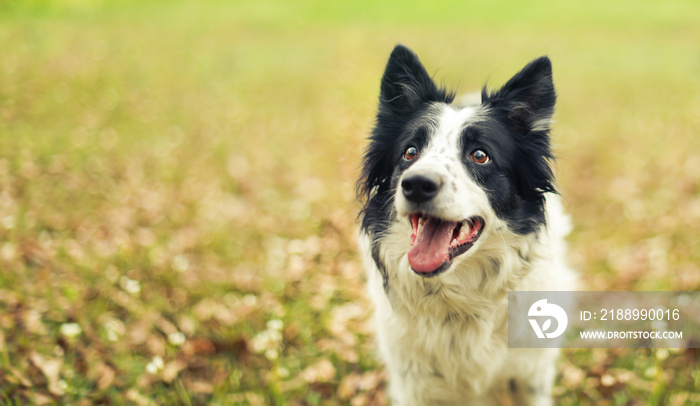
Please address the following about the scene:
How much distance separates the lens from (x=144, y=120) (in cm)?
802

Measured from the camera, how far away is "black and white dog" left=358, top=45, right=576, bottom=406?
2613 millimetres

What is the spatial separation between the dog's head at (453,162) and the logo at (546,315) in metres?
0.48

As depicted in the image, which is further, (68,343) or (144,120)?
(144,120)

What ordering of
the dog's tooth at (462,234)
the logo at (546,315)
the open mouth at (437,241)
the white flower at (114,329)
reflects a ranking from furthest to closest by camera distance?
the white flower at (114,329), the logo at (546,315), the dog's tooth at (462,234), the open mouth at (437,241)

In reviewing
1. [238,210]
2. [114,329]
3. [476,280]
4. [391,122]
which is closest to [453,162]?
[391,122]

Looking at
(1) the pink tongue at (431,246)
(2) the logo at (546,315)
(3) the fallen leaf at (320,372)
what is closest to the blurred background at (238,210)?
(3) the fallen leaf at (320,372)

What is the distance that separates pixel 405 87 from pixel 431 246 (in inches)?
39.8

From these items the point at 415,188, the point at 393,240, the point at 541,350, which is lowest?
the point at 541,350

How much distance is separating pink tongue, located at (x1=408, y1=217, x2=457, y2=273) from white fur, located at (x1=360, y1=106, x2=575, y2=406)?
0.16 m

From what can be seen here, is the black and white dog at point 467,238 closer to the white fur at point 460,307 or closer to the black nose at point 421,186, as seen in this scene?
the white fur at point 460,307

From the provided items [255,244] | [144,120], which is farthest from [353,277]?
[144,120]

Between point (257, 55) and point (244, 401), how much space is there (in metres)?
10.9

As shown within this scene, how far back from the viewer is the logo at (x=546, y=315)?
9.11 ft

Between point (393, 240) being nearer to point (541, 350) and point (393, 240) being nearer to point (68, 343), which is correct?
point (541, 350)
